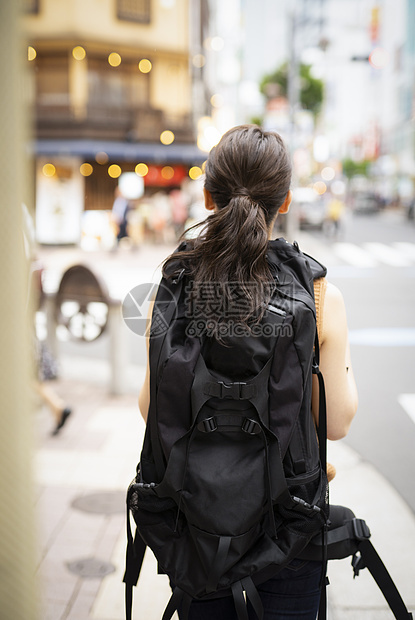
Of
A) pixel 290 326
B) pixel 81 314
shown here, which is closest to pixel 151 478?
pixel 290 326

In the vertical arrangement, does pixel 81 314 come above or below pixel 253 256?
below

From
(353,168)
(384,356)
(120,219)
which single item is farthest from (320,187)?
(384,356)

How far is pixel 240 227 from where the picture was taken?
1459 millimetres

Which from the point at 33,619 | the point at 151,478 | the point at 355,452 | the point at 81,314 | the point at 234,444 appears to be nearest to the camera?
the point at 33,619

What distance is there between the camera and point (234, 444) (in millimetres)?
1427

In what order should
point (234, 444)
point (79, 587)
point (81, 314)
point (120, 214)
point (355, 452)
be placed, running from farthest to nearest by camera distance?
point (120, 214), point (81, 314), point (355, 452), point (79, 587), point (234, 444)

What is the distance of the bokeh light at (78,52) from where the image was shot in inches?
1013

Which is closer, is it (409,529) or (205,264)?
(205,264)

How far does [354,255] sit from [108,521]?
16071 millimetres

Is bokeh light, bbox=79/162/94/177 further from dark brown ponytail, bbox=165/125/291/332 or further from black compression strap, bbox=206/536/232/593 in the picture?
black compression strap, bbox=206/536/232/593

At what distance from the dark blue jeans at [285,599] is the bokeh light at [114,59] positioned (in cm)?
2803

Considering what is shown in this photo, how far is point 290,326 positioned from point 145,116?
89.7ft

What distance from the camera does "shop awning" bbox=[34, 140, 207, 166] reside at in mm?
24656

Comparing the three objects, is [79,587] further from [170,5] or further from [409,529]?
[170,5]
